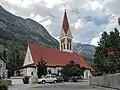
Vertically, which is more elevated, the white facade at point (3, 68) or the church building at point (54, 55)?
the church building at point (54, 55)

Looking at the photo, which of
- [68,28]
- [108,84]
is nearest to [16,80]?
[108,84]

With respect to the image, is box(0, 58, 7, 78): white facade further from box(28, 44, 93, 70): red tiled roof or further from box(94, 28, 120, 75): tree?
box(94, 28, 120, 75): tree

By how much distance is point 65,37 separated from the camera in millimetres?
126625

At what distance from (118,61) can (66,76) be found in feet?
188

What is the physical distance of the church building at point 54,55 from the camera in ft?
323

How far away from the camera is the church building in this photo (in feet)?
323

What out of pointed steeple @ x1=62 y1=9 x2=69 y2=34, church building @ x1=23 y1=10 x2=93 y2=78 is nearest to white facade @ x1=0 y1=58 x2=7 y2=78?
church building @ x1=23 y1=10 x2=93 y2=78

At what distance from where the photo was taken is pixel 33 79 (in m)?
73.8

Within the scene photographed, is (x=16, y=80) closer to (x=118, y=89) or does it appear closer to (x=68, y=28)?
(x=118, y=89)

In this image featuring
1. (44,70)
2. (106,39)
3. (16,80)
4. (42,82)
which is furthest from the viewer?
(44,70)

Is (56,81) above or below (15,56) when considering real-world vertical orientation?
below

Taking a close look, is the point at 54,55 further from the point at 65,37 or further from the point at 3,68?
the point at 3,68

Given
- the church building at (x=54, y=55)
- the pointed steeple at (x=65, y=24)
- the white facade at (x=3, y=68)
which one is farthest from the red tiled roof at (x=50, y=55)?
the pointed steeple at (x=65, y=24)

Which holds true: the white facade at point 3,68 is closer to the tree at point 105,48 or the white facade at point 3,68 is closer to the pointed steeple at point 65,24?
the pointed steeple at point 65,24
